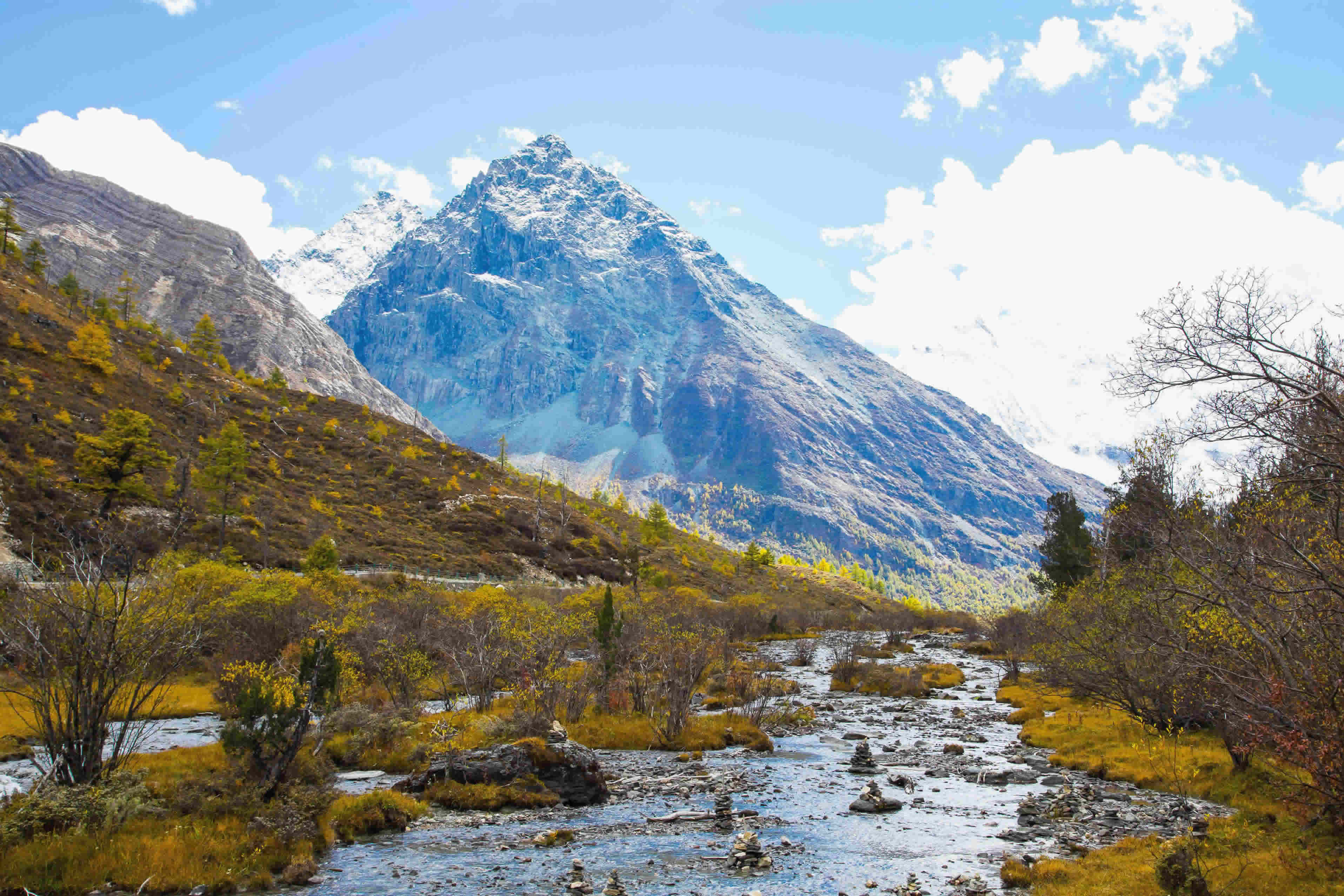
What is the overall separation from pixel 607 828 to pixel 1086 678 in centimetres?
2660

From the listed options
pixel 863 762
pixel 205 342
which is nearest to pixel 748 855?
pixel 863 762

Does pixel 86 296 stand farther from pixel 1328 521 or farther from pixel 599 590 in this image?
pixel 1328 521

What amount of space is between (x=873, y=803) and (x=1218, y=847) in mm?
10648

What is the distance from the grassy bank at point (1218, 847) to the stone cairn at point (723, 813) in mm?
8848

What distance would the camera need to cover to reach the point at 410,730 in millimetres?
33875

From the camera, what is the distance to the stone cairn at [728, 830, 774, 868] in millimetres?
20000

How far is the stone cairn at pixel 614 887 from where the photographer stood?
17594mm

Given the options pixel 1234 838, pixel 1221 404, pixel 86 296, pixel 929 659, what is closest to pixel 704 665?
pixel 1234 838

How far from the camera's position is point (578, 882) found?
18.4 m

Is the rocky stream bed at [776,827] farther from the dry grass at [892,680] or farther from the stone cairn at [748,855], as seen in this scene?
the dry grass at [892,680]

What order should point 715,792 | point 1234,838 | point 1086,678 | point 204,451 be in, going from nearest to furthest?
point 1234,838 < point 715,792 < point 1086,678 < point 204,451

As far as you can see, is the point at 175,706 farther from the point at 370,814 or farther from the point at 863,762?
the point at 863,762

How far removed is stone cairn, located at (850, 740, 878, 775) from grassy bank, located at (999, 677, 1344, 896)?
870cm

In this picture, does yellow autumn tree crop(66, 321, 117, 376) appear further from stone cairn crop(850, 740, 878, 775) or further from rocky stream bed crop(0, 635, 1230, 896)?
stone cairn crop(850, 740, 878, 775)
